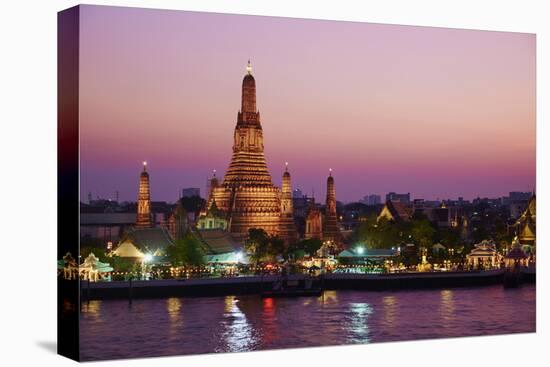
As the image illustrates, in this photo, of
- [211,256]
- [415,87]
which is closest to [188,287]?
[211,256]

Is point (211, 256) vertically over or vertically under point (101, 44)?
under

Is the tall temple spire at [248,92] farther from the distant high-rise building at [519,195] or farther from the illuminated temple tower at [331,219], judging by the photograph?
the distant high-rise building at [519,195]

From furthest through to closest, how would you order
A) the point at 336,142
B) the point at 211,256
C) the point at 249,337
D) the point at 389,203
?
the point at 211,256
the point at 389,203
the point at 336,142
the point at 249,337

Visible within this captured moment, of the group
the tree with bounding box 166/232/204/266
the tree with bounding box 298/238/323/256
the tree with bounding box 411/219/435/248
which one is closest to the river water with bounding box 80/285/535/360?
the tree with bounding box 166/232/204/266

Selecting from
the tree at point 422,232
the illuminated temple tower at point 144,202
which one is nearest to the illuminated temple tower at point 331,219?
the tree at point 422,232

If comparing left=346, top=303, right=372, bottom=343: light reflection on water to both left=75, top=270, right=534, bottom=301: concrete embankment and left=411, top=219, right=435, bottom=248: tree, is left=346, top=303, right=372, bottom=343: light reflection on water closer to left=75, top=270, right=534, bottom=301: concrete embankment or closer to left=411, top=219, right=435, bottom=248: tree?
left=75, top=270, right=534, bottom=301: concrete embankment

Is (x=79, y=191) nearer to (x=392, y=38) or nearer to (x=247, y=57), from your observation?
(x=247, y=57)

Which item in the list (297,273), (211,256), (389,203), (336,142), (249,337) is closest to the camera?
(249,337)
